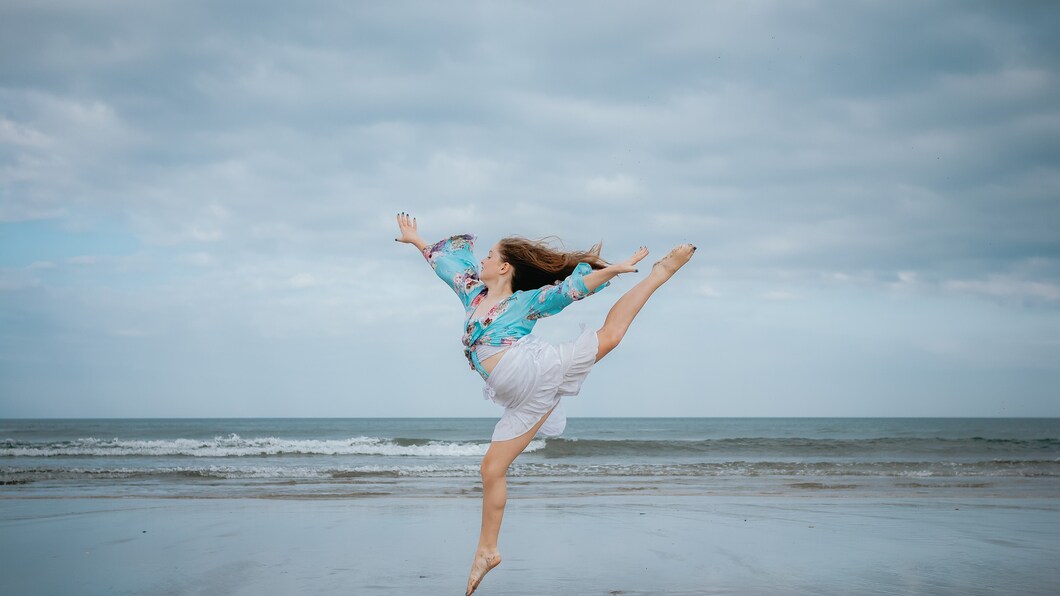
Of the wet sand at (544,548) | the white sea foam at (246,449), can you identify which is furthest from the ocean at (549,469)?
the wet sand at (544,548)

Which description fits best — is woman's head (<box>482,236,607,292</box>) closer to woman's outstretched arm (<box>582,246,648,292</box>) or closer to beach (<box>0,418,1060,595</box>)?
woman's outstretched arm (<box>582,246,648,292</box>)

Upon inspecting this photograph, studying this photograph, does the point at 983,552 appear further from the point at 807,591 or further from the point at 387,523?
the point at 387,523

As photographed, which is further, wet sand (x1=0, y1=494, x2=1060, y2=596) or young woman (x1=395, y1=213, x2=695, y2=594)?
wet sand (x1=0, y1=494, x2=1060, y2=596)

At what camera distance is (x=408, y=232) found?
4.93 m

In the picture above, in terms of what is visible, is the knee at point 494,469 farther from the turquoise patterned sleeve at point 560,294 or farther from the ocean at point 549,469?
the ocean at point 549,469

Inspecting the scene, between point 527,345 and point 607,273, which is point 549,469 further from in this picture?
point 607,273

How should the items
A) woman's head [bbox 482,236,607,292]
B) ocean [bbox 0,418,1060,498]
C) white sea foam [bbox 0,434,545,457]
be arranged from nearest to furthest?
woman's head [bbox 482,236,607,292] → ocean [bbox 0,418,1060,498] → white sea foam [bbox 0,434,545,457]

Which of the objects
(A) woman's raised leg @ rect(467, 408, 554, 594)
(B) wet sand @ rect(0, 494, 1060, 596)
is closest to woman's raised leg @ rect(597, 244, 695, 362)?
(A) woman's raised leg @ rect(467, 408, 554, 594)

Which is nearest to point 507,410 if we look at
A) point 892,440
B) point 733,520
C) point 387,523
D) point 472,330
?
point 472,330

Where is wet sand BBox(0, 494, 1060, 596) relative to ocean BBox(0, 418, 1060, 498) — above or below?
above

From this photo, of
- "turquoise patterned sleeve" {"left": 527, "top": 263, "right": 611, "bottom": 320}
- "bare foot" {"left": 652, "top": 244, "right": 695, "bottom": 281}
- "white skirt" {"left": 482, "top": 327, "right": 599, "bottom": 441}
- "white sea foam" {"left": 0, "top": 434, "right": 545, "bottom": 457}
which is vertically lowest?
"white sea foam" {"left": 0, "top": 434, "right": 545, "bottom": 457}

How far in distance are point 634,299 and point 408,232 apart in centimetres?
159

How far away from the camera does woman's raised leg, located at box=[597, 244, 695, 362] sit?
3990mm

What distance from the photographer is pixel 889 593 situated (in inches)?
161
